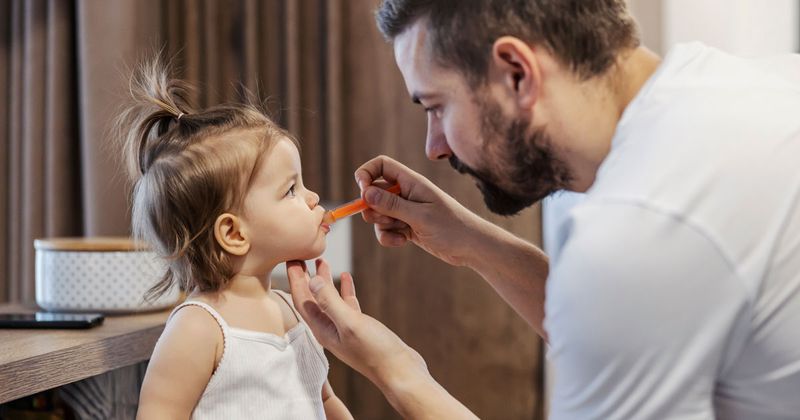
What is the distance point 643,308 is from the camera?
2.60 feet

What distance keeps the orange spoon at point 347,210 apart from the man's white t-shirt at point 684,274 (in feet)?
1.59

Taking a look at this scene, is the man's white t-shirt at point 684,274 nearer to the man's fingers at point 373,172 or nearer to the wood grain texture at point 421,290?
the man's fingers at point 373,172

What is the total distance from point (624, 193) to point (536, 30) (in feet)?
1.03

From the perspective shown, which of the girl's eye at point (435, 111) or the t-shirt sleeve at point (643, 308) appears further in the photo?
the girl's eye at point (435, 111)

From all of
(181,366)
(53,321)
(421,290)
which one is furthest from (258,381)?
(421,290)

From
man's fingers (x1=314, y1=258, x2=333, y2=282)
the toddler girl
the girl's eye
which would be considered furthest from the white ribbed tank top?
the girl's eye

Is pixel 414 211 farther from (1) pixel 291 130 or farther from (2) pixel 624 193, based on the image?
(1) pixel 291 130

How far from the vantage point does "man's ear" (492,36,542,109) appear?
1028 mm

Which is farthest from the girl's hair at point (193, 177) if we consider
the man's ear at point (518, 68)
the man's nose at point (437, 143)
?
the man's ear at point (518, 68)

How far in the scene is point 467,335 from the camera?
221 centimetres

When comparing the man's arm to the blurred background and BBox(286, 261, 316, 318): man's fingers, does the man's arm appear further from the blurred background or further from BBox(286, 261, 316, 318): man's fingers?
the blurred background

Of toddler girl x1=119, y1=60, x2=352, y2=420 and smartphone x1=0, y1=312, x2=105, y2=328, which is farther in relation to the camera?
smartphone x1=0, y1=312, x2=105, y2=328

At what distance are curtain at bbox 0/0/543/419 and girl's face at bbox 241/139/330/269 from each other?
38.9 inches

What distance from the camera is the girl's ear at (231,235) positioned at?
1.17 metres
